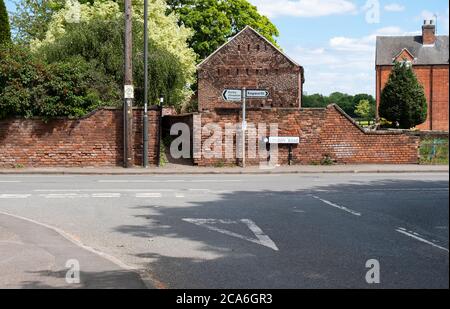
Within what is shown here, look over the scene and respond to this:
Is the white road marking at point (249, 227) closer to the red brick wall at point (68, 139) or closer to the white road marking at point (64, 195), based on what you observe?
the white road marking at point (64, 195)

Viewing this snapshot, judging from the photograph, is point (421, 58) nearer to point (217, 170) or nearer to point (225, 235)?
point (217, 170)

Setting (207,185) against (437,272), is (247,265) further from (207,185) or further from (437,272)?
(207,185)

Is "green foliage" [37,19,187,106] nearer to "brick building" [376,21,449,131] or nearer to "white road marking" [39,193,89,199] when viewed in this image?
"white road marking" [39,193,89,199]

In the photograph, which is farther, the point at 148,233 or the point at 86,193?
the point at 86,193

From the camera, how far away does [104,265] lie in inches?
262

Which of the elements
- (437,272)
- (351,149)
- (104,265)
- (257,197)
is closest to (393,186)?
(257,197)

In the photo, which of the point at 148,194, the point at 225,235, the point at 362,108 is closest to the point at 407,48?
the point at 362,108

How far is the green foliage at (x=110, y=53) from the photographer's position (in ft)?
92.3

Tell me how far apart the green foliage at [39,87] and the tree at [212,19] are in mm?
31747

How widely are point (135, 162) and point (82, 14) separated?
20.5 metres

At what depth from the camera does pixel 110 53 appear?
28234 mm

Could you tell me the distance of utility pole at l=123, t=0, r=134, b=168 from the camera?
2155cm

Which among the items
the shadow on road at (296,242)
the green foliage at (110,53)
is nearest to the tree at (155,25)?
the green foliage at (110,53)

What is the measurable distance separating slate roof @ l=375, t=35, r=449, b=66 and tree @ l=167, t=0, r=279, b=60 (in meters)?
17.3
